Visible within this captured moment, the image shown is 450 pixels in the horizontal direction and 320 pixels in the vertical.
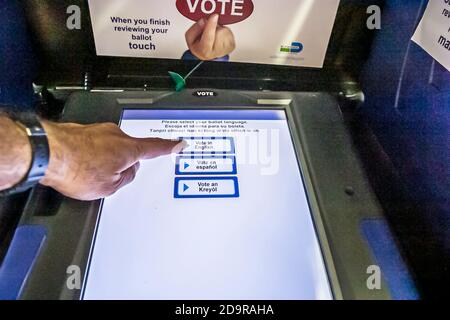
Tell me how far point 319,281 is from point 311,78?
601 millimetres

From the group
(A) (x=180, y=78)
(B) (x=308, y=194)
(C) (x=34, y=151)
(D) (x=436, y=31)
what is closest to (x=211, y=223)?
(B) (x=308, y=194)

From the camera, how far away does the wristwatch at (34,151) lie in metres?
0.74

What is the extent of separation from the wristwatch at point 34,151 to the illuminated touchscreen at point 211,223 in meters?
0.15

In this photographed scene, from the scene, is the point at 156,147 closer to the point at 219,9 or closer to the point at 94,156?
the point at 94,156

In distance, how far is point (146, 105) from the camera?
101 centimetres

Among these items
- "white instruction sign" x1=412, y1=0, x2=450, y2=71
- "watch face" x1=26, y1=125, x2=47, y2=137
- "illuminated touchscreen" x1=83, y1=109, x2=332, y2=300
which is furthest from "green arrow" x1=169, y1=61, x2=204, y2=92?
"white instruction sign" x1=412, y1=0, x2=450, y2=71

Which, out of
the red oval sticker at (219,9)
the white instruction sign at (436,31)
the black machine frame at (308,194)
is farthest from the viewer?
the red oval sticker at (219,9)

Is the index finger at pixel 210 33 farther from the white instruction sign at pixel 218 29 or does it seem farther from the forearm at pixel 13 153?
the forearm at pixel 13 153

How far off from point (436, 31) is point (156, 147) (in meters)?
0.64

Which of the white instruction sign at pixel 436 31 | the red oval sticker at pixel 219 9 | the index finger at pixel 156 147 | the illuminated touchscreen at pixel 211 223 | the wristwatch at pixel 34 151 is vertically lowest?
the illuminated touchscreen at pixel 211 223

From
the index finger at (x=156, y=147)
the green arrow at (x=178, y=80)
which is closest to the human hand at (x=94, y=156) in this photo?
the index finger at (x=156, y=147)

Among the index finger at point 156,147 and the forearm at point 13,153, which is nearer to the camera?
the forearm at point 13,153

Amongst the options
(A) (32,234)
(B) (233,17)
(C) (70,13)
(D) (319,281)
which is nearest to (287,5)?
(B) (233,17)

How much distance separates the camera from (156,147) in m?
0.91
